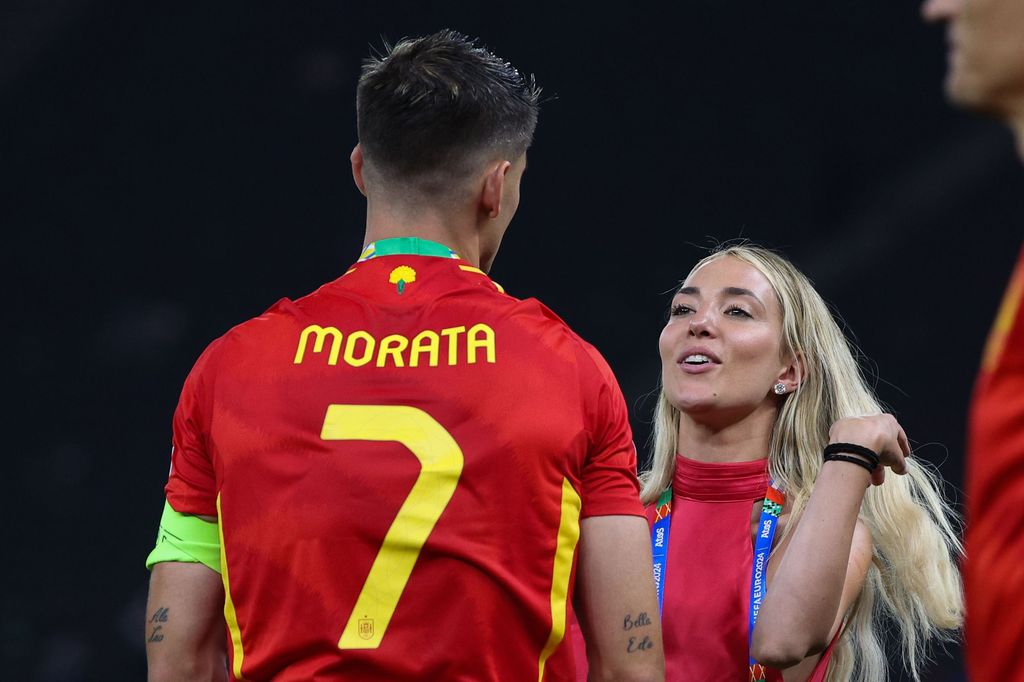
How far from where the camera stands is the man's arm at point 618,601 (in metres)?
1.75

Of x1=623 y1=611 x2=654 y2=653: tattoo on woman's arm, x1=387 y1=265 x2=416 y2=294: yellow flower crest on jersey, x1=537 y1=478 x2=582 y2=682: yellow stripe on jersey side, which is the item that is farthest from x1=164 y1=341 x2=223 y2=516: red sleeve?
x1=623 y1=611 x2=654 y2=653: tattoo on woman's arm

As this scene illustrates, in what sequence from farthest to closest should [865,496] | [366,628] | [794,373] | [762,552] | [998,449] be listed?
[794,373]
[865,496]
[762,552]
[366,628]
[998,449]

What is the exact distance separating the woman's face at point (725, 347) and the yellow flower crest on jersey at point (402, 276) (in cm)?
103

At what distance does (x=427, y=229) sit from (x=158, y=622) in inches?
26.5

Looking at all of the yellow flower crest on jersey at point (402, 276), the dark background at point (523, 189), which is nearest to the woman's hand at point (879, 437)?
the yellow flower crest on jersey at point (402, 276)

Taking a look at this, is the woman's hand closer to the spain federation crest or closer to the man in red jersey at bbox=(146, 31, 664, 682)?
the man in red jersey at bbox=(146, 31, 664, 682)

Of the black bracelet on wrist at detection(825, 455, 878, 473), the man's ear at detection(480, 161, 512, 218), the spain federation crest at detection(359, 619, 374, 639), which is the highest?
the man's ear at detection(480, 161, 512, 218)

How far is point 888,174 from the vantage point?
4.81 metres

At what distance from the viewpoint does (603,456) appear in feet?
5.82

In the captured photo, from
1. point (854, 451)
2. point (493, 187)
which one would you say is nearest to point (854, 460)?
point (854, 451)

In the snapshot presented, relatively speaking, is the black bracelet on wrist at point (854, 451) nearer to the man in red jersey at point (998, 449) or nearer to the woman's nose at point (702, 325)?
the woman's nose at point (702, 325)

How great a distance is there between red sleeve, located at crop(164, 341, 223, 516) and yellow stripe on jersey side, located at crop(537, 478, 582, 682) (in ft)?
1.62

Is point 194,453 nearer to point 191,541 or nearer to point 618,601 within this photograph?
point 191,541

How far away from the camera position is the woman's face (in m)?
2.69
